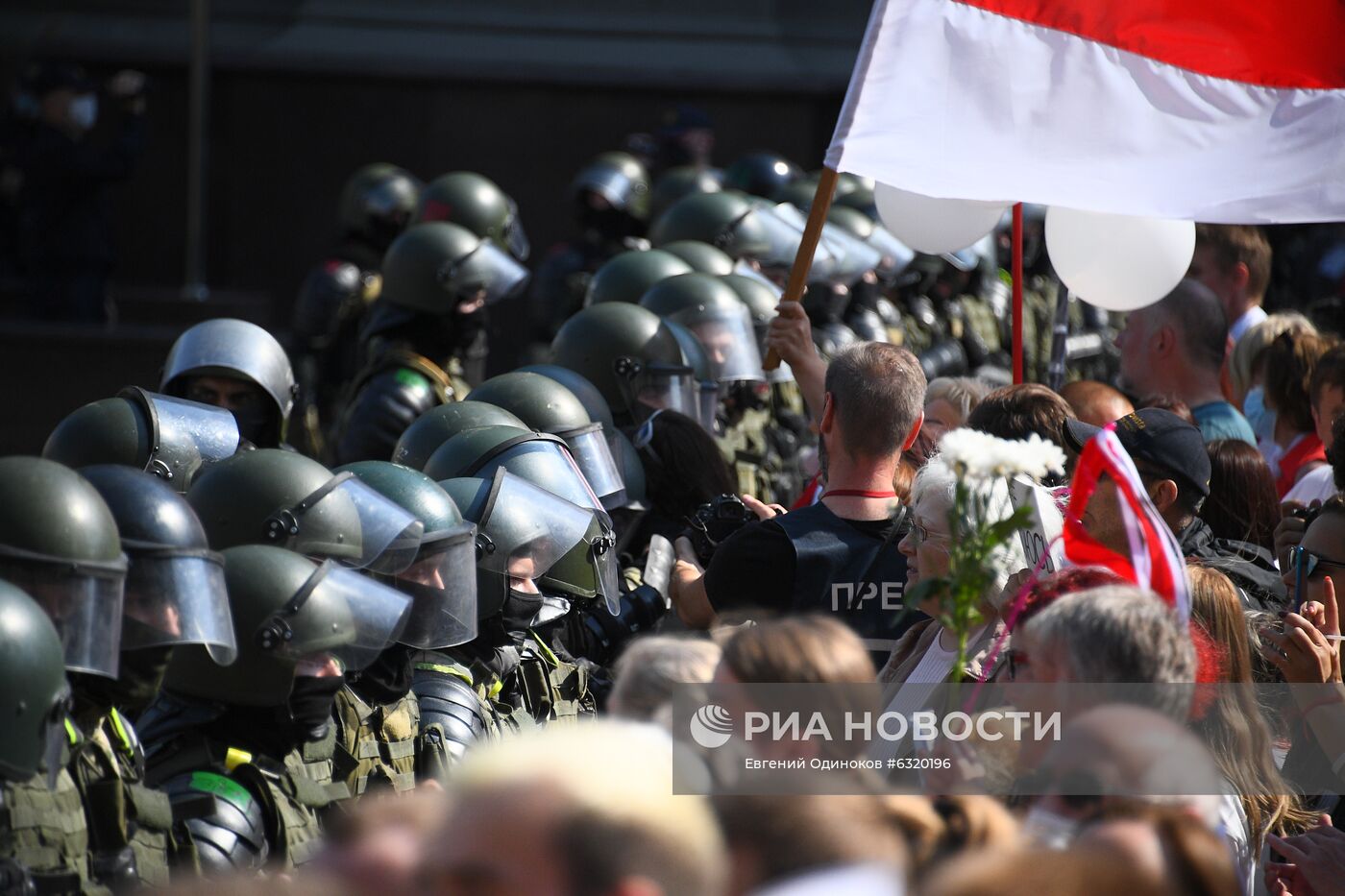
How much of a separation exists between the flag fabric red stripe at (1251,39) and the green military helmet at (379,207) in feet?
22.0

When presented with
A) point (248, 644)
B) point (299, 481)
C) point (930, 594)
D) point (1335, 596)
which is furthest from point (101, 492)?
point (1335, 596)

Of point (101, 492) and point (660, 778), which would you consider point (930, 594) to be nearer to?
point (660, 778)

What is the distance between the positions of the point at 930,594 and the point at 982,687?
329mm

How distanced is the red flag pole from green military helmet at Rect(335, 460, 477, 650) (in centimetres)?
211

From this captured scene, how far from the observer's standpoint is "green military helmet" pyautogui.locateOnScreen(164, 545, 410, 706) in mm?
3604

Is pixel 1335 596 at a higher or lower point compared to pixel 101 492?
lower

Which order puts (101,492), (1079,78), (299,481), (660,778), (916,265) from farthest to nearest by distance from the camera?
(916,265) → (1079,78) → (299,481) → (101,492) → (660,778)

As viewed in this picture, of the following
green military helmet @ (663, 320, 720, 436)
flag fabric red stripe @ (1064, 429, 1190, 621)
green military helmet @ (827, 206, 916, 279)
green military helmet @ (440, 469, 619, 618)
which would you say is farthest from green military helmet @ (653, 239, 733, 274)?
flag fabric red stripe @ (1064, 429, 1190, 621)

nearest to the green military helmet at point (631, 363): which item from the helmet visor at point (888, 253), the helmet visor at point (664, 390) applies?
the helmet visor at point (664, 390)

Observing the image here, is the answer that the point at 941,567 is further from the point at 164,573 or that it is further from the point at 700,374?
the point at 700,374

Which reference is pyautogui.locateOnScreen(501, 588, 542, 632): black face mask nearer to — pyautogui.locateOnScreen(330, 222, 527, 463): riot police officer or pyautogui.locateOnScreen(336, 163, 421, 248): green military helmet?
pyautogui.locateOnScreen(330, 222, 527, 463): riot police officer

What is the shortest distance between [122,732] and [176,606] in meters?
0.24

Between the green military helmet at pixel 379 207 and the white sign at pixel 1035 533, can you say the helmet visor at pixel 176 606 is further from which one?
the green military helmet at pixel 379 207

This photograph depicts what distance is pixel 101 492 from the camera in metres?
3.50
